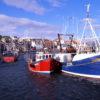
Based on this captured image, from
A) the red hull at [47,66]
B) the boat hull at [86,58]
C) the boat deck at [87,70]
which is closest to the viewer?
the boat deck at [87,70]

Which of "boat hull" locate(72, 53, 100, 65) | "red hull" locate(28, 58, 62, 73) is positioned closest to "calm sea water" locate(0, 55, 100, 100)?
"boat hull" locate(72, 53, 100, 65)

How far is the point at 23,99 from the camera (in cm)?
3416

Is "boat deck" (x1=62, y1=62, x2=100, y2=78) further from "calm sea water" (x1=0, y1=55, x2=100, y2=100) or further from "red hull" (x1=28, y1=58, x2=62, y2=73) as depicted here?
"red hull" (x1=28, y1=58, x2=62, y2=73)

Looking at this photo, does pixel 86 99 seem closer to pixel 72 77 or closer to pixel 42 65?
pixel 72 77

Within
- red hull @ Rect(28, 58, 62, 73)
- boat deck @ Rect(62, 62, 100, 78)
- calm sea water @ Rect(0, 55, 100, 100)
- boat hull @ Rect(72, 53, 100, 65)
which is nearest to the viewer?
calm sea water @ Rect(0, 55, 100, 100)

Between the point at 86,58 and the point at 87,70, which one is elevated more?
the point at 86,58

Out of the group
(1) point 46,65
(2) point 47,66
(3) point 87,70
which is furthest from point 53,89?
(1) point 46,65

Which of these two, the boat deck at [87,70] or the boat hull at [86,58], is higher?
the boat hull at [86,58]

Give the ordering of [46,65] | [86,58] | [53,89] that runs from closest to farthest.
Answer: [53,89]
[86,58]
[46,65]

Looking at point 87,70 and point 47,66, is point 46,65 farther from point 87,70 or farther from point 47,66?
point 87,70

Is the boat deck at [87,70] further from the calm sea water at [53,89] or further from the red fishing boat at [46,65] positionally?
the red fishing boat at [46,65]

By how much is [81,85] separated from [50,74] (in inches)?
577

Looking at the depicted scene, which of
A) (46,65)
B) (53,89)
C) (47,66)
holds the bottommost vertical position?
(53,89)

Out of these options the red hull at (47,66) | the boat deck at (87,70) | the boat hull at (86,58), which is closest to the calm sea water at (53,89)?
the boat deck at (87,70)
